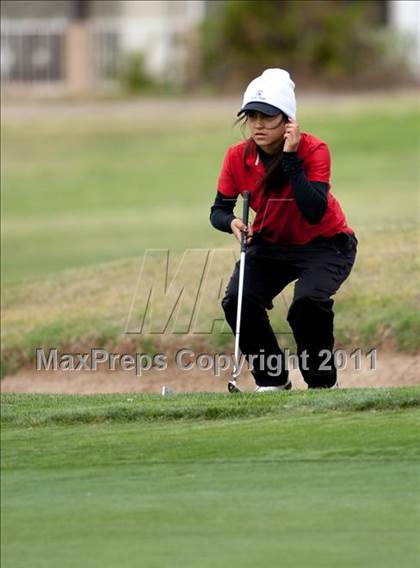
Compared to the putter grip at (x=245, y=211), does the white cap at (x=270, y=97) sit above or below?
above

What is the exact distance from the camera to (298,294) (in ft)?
27.9

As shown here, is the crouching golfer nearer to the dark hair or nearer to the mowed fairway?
the dark hair

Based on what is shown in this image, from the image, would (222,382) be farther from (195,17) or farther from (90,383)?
(195,17)

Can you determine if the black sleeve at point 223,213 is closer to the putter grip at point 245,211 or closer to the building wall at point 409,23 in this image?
the putter grip at point 245,211

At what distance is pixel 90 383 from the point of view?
1189cm

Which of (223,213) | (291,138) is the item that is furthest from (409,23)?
(291,138)

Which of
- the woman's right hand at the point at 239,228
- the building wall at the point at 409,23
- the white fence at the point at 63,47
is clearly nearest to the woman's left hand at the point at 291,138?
the woman's right hand at the point at 239,228

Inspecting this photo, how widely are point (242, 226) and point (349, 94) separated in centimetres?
3108

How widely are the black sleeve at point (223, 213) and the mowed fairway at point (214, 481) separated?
99 cm

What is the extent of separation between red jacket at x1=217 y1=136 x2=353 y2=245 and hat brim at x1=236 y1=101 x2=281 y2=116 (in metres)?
0.20

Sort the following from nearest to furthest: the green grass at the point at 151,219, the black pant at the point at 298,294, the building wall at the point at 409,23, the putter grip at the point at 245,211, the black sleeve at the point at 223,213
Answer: the putter grip at the point at 245,211
the black pant at the point at 298,294
the black sleeve at the point at 223,213
the green grass at the point at 151,219
the building wall at the point at 409,23

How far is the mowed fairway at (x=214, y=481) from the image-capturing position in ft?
18.3

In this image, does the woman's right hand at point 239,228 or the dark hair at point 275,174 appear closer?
the dark hair at point 275,174

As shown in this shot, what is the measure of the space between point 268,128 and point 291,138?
0.22 m
